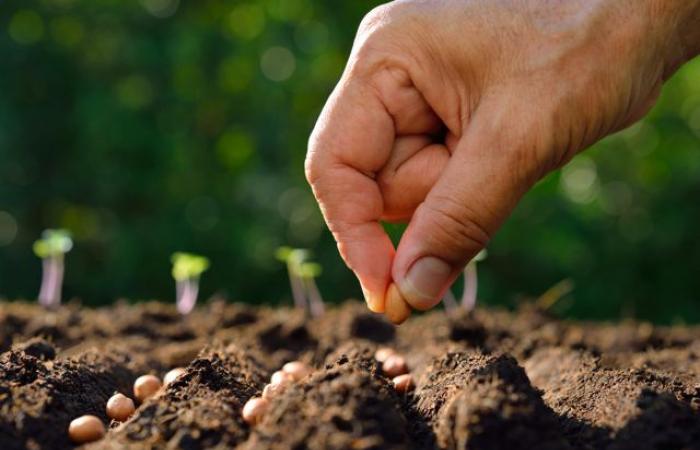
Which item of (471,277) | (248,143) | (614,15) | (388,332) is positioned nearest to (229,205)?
(248,143)

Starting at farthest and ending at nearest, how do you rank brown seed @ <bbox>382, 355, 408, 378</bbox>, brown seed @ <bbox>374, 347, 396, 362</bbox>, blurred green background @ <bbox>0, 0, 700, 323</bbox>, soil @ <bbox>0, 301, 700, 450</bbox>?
blurred green background @ <bbox>0, 0, 700, 323</bbox>, brown seed @ <bbox>374, 347, 396, 362</bbox>, brown seed @ <bbox>382, 355, 408, 378</bbox>, soil @ <bbox>0, 301, 700, 450</bbox>

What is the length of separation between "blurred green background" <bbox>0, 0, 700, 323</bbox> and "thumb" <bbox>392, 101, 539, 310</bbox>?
3.63 metres

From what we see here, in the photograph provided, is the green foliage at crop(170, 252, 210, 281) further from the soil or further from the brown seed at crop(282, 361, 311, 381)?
the brown seed at crop(282, 361, 311, 381)

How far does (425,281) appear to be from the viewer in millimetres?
1802

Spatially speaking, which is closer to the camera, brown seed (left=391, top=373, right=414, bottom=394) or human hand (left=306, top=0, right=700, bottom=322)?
human hand (left=306, top=0, right=700, bottom=322)

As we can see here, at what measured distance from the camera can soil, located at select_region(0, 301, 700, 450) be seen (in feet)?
4.32

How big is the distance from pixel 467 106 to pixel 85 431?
96cm

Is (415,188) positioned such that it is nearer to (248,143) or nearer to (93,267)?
(248,143)

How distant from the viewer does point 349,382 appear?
54.4 inches

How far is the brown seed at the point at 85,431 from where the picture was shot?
153 centimetres

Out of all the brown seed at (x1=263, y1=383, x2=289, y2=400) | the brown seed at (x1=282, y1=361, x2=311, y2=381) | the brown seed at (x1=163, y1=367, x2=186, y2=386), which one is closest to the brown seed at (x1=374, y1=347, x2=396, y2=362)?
the brown seed at (x1=282, y1=361, x2=311, y2=381)

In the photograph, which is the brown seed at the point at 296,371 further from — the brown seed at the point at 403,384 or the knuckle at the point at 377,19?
the knuckle at the point at 377,19

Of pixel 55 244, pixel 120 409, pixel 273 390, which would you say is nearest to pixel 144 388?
pixel 120 409

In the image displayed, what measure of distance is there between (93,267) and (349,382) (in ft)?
15.4
